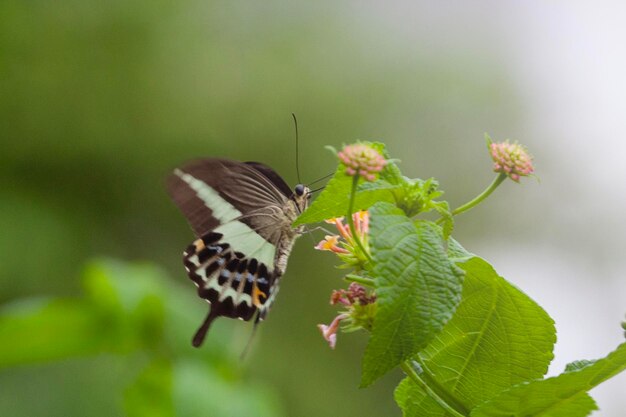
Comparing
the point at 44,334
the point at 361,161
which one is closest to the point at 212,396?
the point at 44,334

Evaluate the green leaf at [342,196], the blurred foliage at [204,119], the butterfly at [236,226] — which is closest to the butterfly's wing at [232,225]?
the butterfly at [236,226]

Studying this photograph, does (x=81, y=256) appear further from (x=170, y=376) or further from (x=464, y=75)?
(x=464, y=75)

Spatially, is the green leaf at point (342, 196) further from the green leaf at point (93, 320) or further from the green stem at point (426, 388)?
the green leaf at point (93, 320)

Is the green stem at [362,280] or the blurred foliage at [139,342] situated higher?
the green stem at [362,280]

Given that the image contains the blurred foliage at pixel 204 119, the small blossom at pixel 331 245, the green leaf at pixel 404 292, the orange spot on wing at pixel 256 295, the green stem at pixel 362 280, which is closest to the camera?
the green leaf at pixel 404 292

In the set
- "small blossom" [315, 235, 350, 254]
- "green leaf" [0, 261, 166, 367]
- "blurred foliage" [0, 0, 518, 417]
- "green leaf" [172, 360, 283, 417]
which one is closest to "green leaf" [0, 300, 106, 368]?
"green leaf" [0, 261, 166, 367]

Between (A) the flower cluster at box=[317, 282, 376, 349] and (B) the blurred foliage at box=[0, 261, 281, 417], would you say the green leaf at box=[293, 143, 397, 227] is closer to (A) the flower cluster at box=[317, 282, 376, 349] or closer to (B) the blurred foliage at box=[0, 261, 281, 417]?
(A) the flower cluster at box=[317, 282, 376, 349]

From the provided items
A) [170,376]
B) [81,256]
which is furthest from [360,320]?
[81,256]
